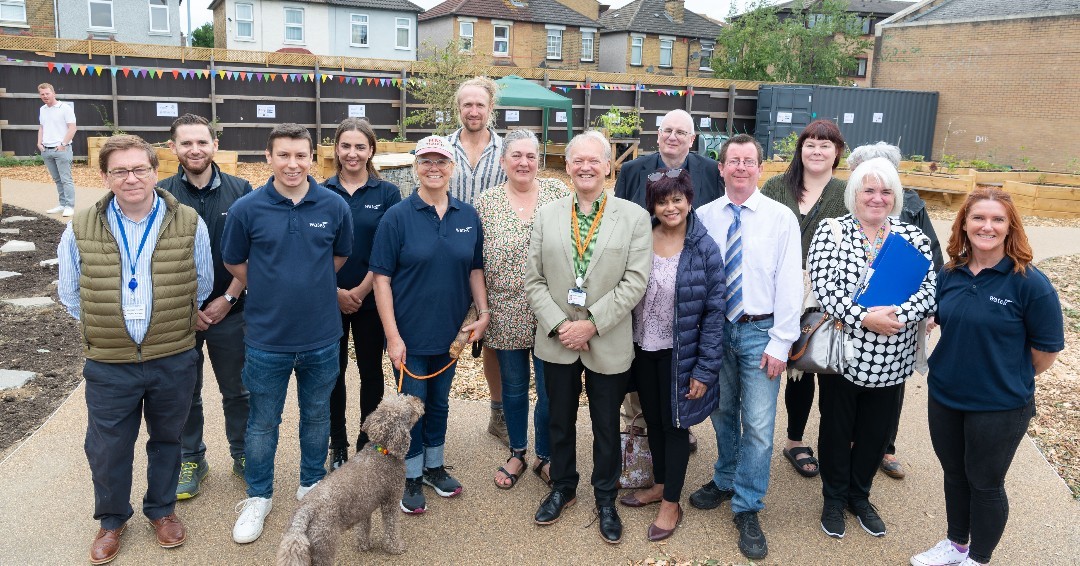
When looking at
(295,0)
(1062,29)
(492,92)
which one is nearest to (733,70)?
(1062,29)

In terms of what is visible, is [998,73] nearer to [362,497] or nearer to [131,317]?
[362,497]

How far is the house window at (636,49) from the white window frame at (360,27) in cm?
1348

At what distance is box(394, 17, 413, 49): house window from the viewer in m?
32.6

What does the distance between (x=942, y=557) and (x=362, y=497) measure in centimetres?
279

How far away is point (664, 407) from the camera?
3.72 meters

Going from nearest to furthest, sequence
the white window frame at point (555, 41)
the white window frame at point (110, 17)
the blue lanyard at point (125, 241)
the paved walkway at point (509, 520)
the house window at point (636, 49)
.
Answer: the blue lanyard at point (125, 241)
the paved walkway at point (509, 520)
the white window frame at point (110, 17)
the white window frame at point (555, 41)
the house window at point (636, 49)

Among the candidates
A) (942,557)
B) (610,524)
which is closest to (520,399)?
(610,524)

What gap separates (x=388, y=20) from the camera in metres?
32.3

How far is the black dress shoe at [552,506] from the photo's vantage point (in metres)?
3.89

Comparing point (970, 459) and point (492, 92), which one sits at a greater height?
point (492, 92)

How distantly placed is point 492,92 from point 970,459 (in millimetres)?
3320

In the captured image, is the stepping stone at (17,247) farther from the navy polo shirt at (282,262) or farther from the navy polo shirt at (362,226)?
the navy polo shirt at (282,262)

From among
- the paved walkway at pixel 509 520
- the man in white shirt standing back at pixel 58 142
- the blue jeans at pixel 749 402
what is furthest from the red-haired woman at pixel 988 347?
the man in white shirt standing back at pixel 58 142

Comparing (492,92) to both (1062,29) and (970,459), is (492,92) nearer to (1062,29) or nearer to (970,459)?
(970,459)
